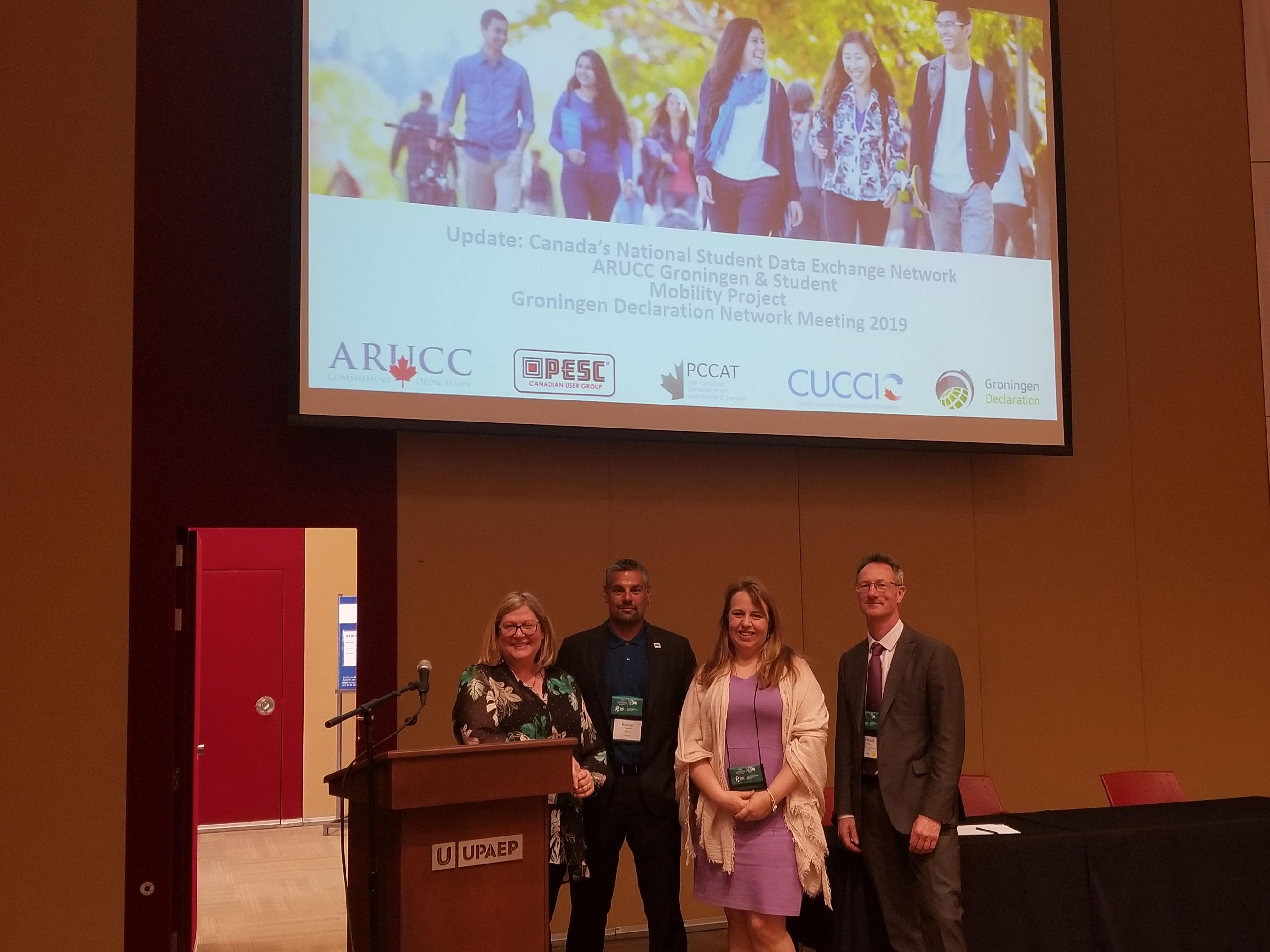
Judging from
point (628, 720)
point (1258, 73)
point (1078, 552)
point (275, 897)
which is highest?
point (1258, 73)

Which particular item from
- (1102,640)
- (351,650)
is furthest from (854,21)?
(351,650)

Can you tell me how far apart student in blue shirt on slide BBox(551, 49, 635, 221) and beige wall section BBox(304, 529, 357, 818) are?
3.92 m

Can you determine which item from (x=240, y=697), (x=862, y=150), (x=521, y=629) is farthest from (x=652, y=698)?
(x=240, y=697)

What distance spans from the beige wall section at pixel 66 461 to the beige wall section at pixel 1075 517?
47.4 inches

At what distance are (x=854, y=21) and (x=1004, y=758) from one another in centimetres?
375

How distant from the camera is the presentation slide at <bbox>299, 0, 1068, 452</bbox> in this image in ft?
15.3

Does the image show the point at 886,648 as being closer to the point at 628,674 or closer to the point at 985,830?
the point at 985,830

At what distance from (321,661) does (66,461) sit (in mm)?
3987

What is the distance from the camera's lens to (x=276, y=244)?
4.83m

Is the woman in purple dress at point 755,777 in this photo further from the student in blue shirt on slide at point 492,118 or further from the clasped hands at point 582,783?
the student in blue shirt on slide at point 492,118

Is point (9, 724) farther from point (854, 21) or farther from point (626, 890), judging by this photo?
point (854, 21)

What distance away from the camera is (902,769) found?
12.0ft

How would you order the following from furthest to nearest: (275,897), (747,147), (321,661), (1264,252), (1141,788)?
(321,661)
(1264,252)
(275,897)
(747,147)
(1141,788)

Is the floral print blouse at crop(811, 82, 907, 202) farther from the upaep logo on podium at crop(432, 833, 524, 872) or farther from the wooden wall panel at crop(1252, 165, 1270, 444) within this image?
the upaep logo on podium at crop(432, 833, 524, 872)
